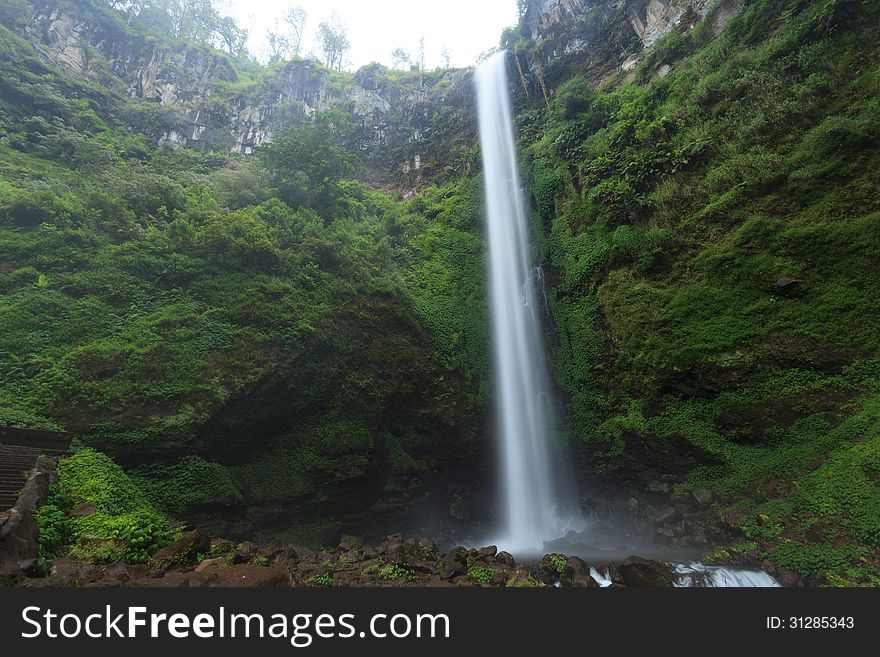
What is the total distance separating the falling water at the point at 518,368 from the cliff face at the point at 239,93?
6.95m

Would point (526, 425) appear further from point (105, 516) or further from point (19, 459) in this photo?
point (19, 459)

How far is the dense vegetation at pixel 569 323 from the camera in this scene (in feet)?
25.4

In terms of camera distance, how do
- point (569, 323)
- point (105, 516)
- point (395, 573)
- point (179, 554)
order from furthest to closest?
point (569, 323)
point (395, 573)
point (105, 516)
point (179, 554)

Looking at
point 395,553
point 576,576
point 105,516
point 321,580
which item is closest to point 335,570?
point 321,580

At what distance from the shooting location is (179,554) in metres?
5.56

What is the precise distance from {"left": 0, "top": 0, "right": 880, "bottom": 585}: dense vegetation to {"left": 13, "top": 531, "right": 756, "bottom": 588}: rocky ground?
49cm

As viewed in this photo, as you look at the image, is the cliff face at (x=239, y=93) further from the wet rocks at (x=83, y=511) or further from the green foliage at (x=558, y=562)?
the wet rocks at (x=83, y=511)

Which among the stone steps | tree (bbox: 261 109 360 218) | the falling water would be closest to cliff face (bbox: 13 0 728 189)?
the falling water

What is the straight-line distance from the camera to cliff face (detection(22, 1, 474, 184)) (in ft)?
78.1

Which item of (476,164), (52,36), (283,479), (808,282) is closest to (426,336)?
(283,479)

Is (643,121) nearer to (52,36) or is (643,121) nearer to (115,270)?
(115,270)

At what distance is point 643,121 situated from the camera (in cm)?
1330

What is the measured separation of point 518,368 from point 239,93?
30.3m

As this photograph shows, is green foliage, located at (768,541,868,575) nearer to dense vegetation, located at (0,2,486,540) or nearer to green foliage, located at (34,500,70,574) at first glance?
dense vegetation, located at (0,2,486,540)
